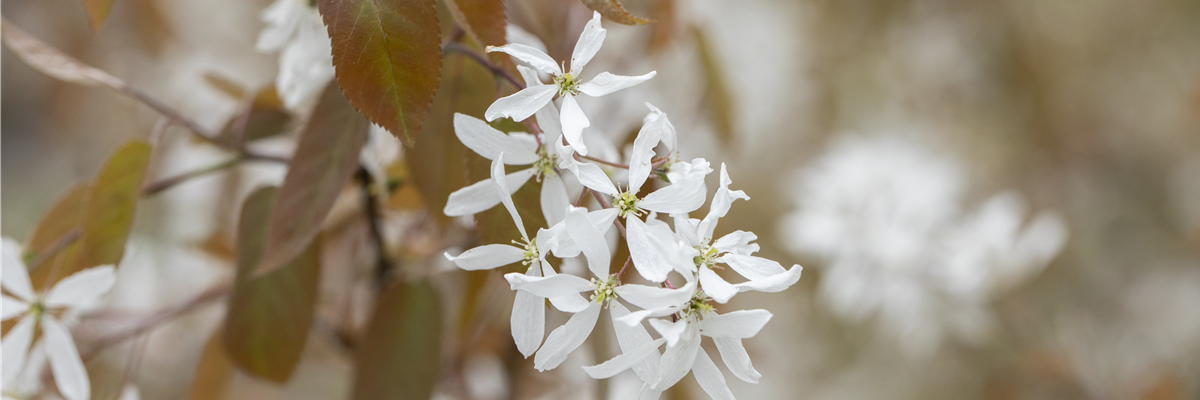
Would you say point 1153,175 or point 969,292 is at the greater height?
point 1153,175

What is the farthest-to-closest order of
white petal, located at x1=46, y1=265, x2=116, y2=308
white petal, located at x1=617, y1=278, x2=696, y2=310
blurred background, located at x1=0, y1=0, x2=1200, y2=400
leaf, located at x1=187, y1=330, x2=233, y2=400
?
blurred background, located at x1=0, y1=0, x2=1200, y2=400, leaf, located at x1=187, y1=330, x2=233, y2=400, white petal, located at x1=46, y1=265, x2=116, y2=308, white petal, located at x1=617, y1=278, x2=696, y2=310

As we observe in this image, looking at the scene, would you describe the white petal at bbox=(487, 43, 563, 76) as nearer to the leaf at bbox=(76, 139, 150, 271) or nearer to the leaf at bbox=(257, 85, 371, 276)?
the leaf at bbox=(257, 85, 371, 276)

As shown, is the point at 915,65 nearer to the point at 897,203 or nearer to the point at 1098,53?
the point at 1098,53

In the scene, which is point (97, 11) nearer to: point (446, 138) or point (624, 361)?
point (446, 138)

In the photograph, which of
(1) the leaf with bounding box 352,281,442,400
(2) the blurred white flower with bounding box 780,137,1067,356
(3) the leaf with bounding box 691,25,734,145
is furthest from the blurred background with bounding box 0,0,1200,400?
(1) the leaf with bounding box 352,281,442,400

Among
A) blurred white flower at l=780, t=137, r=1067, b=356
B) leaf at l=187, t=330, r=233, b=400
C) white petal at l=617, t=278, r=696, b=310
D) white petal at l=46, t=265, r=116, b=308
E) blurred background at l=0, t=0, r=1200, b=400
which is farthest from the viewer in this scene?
blurred background at l=0, t=0, r=1200, b=400

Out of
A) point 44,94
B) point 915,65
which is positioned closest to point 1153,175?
point 915,65

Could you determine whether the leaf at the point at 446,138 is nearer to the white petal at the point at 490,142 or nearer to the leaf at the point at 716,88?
the white petal at the point at 490,142
